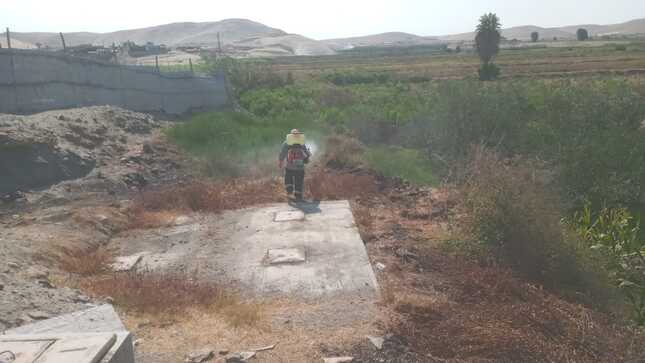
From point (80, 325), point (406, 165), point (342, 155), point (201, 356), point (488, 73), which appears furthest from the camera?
point (488, 73)

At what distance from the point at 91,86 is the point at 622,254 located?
52.4ft

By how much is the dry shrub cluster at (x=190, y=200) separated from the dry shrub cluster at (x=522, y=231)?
4.63 meters

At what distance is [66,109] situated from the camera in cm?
1812

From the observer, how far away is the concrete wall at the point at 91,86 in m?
16.5

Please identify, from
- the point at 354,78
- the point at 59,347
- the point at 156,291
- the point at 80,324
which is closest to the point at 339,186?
the point at 156,291

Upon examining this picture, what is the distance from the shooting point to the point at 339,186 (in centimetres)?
1311

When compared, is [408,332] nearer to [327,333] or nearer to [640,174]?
[327,333]

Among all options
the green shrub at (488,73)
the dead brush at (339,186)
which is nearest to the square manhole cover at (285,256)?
the dead brush at (339,186)

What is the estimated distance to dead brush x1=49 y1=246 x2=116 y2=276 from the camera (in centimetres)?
839

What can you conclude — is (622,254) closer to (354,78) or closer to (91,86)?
(91,86)

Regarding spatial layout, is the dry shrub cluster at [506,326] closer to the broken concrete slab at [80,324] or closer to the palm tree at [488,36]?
the broken concrete slab at [80,324]

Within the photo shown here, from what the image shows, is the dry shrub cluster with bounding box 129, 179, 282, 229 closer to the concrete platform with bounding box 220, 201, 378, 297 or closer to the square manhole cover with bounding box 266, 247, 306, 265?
the concrete platform with bounding box 220, 201, 378, 297

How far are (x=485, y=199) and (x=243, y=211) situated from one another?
4594 millimetres

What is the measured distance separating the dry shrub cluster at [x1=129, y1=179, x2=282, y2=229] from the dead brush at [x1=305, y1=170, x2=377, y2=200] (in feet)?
2.59
